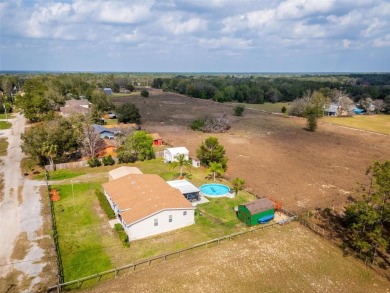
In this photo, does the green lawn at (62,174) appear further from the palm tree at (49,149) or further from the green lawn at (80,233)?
the green lawn at (80,233)

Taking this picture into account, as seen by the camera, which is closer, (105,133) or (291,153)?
(291,153)

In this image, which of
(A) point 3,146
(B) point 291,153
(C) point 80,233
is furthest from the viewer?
(A) point 3,146

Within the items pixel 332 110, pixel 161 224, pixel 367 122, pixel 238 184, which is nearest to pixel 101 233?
pixel 161 224

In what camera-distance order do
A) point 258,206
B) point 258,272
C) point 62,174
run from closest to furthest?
point 258,272
point 258,206
point 62,174

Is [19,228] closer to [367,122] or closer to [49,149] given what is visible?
[49,149]

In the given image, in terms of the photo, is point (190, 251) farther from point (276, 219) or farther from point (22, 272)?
point (22, 272)

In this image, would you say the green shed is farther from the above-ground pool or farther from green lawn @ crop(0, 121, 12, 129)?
green lawn @ crop(0, 121, 12, 129)

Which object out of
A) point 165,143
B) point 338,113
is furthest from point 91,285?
point 338,113
